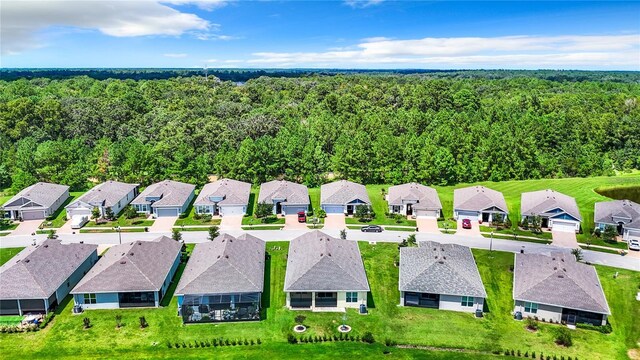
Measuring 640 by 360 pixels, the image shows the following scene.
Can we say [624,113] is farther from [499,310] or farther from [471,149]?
[499,310]

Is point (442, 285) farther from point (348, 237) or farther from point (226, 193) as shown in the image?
point (226, 193)

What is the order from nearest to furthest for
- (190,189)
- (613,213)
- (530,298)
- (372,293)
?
(530,298) → (372,293) → (613,213) → (190,189)

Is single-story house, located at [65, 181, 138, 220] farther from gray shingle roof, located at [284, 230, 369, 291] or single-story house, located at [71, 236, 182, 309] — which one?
gray shingle roof, located at [284, 230, 369, 291]

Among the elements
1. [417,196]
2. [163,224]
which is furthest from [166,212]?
[417,196]

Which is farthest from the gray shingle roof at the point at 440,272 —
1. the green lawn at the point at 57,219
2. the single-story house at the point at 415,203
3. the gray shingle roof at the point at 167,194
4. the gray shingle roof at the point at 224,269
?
the green lawn at the point at 57,219

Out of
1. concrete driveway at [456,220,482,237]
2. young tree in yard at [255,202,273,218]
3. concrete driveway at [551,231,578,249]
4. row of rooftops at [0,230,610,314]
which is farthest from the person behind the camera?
young tree in yard at [255,202,273,218]

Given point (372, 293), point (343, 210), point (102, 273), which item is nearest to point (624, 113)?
point (343, 210)

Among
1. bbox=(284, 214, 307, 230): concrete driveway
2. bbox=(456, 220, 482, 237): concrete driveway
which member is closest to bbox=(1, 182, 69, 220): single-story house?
bbox=(284, 214, 307, 230): concrete driveway

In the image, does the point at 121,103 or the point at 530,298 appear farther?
the point at 121,103
